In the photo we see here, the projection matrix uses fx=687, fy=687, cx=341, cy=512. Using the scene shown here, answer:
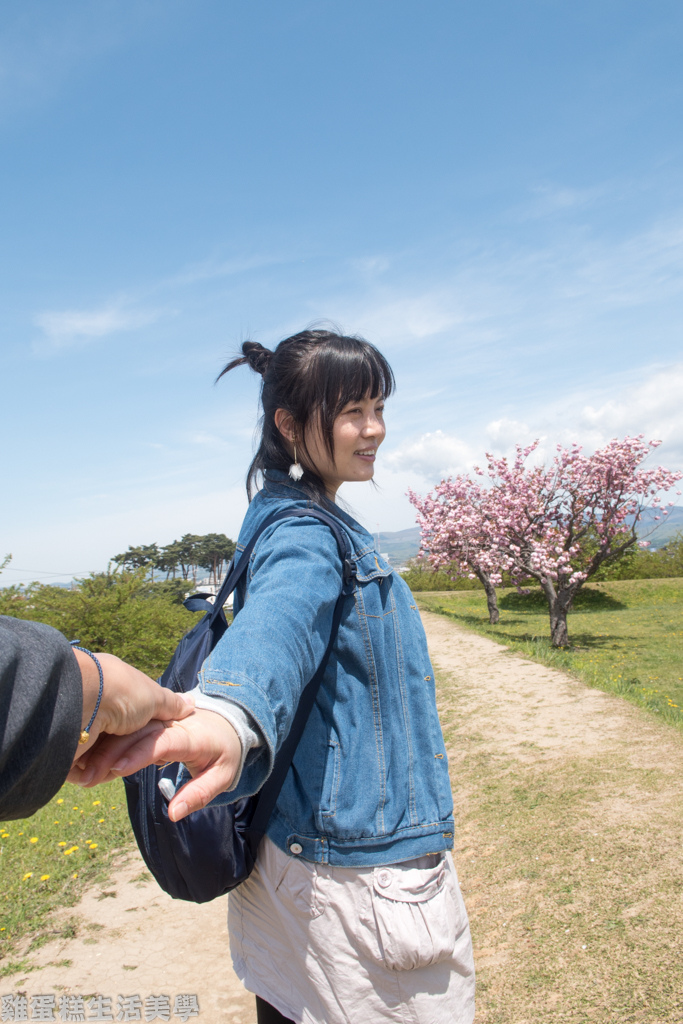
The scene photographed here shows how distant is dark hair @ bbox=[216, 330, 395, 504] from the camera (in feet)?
5.36

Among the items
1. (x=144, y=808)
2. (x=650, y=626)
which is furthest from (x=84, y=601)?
(x=650, y=626)

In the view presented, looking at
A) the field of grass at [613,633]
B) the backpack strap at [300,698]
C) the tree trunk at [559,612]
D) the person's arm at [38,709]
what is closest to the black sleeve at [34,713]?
the person's arm at [38,709]

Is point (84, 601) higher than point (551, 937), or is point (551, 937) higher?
point (84, 601)

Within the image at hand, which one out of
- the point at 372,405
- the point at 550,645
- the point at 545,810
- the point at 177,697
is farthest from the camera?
the point at 550,645

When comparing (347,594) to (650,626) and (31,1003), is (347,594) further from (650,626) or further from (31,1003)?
(650,626)

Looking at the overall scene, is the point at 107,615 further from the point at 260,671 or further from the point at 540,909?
the point at 260,671

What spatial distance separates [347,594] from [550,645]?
13.0 m

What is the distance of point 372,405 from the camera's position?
5.52 feet

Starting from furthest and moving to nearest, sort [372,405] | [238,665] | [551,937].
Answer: [551,937]
[372,405]
[238,665]

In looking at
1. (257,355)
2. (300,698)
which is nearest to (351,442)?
(257,355)

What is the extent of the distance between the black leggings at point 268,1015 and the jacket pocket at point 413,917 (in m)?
0.40

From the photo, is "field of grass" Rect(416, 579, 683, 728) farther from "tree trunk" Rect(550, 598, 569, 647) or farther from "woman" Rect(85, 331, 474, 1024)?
"woman" Rect(85, 331, 474, 1024)

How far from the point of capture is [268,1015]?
1566 mm

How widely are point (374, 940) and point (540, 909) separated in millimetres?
3103
